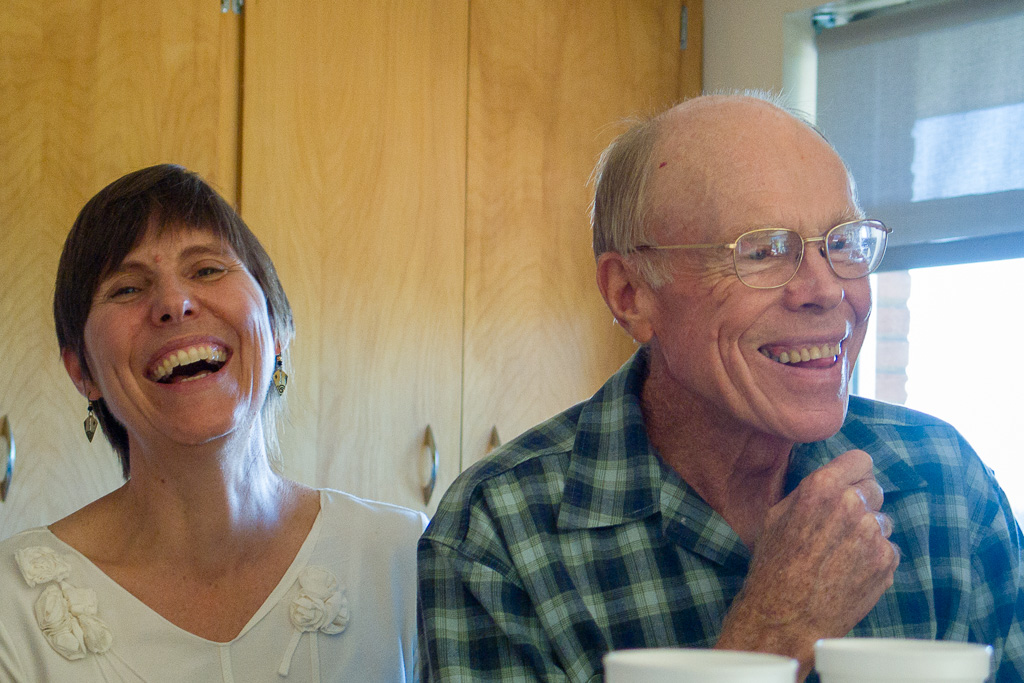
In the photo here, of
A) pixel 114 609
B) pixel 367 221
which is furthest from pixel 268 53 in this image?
pixel 114 609

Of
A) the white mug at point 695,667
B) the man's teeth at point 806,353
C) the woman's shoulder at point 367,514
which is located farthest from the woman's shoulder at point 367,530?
the white mug at point 695,667

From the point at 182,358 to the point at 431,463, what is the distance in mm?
912

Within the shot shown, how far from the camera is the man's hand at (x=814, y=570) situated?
810 millimetres

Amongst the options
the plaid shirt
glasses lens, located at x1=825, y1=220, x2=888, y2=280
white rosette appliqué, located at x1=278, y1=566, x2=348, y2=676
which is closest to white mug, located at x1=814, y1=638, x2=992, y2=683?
the plaid shirt

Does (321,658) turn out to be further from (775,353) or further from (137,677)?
(775,353)

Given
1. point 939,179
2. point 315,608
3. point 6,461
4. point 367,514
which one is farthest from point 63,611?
point 939,179

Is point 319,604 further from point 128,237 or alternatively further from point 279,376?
point 128,237

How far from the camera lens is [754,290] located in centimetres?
98

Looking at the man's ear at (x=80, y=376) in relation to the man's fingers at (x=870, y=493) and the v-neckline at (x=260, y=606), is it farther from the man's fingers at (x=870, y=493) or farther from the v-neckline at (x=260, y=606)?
the man's fingers at (x=870, y=493)

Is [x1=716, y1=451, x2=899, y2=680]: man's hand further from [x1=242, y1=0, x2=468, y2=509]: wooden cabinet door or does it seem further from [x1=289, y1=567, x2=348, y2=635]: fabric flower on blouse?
[x1=242, y1=0, x2=468, y2=509]: wooden cabinet door

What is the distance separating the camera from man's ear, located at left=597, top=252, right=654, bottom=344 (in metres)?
1.10

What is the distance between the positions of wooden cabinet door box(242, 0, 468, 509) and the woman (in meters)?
0.55

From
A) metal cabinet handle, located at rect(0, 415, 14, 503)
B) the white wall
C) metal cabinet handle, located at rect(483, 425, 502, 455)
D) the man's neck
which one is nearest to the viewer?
the man's neck

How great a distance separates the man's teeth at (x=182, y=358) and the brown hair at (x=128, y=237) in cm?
15
